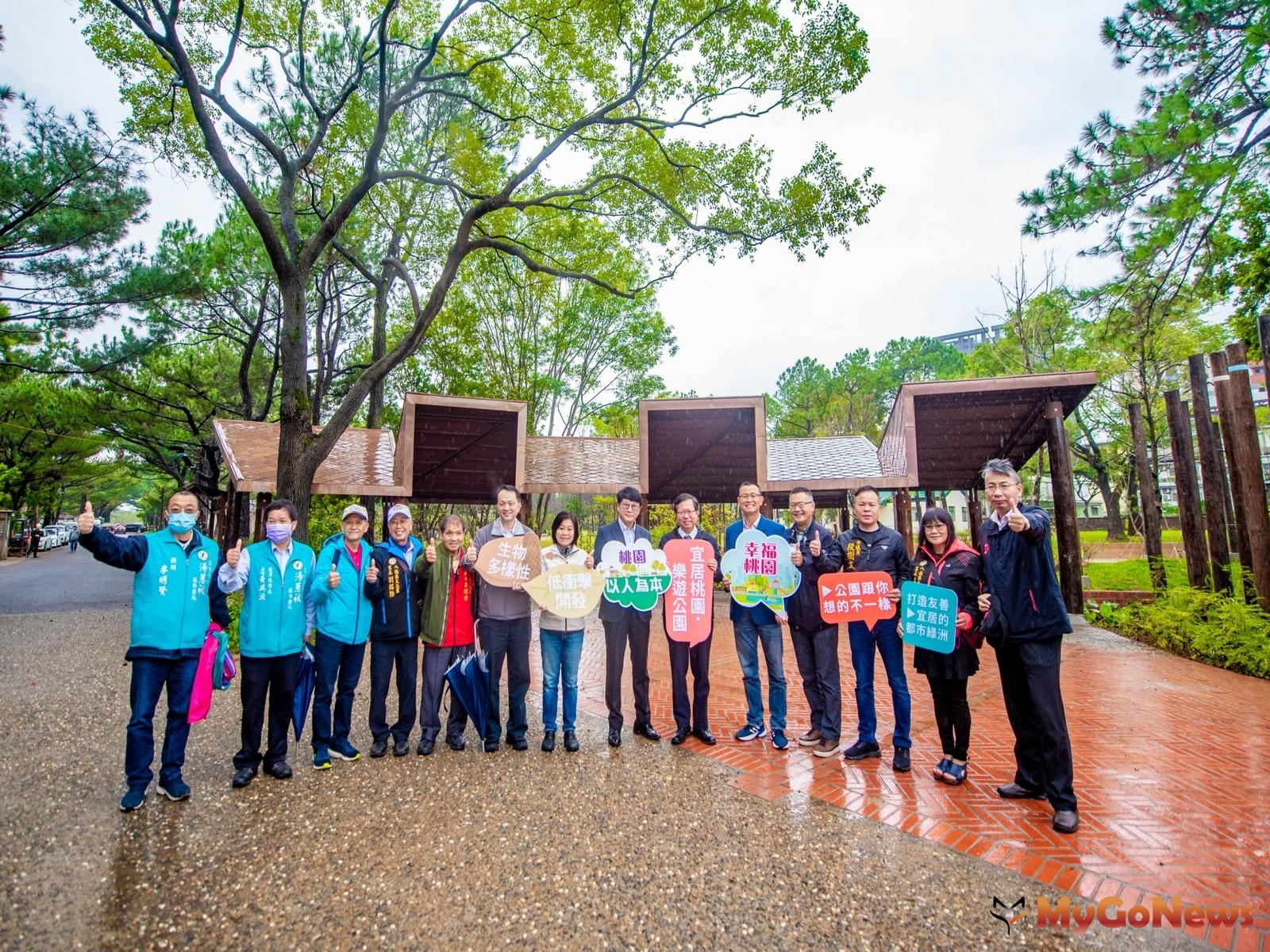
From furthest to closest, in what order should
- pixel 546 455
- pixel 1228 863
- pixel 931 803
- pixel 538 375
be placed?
1. pixel 538 375
2. pixel 546 455
3. pixel 931 803
4. pixel 1228 863

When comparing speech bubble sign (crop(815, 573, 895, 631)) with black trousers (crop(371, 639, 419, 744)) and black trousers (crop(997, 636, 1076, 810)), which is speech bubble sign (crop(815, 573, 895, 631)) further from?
black trousers (crop(371, 639, 419, 744))

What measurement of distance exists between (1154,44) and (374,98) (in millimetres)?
13349

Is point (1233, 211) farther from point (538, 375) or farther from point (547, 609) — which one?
point (538, 375)

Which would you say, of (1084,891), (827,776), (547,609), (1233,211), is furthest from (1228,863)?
(1233,211)

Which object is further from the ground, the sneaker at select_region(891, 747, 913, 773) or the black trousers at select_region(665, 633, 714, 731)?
the black trousers at select_region(665, 633, 714, 731)

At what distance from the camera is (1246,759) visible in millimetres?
4613

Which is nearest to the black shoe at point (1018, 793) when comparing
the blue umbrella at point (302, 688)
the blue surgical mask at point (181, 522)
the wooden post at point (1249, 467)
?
the blue umbrella at point (302, 688)

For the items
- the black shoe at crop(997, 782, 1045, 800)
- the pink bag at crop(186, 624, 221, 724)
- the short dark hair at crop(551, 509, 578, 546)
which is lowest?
the black shoe at crop(997, 782, 1045, 800)

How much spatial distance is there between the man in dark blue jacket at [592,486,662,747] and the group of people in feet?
0.06

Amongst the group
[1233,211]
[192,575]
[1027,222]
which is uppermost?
[1233,211]

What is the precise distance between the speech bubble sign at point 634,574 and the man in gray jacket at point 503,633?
64 centimetres

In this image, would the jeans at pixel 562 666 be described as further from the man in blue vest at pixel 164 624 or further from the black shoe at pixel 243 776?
the man in blue vest at pixel 164 624

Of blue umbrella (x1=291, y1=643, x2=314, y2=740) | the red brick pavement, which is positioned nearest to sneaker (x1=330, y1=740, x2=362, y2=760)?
blue umbrella (x1=291, y1=643, x2=314, y2=740)

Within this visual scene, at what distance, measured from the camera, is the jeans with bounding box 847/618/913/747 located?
4363 millimetres
